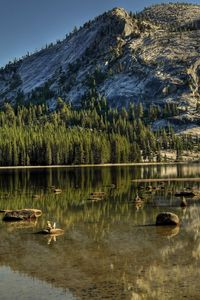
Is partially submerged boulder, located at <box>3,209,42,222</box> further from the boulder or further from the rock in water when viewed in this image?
the rock in water

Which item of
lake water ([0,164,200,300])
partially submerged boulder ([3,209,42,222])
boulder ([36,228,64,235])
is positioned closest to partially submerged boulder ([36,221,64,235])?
boulder ([36,228,64,235])

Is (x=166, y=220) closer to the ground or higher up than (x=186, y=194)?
closer to the ground

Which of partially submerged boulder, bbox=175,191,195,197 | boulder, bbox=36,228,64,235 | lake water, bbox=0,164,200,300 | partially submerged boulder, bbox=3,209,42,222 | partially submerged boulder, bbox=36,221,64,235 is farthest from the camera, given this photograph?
partially submerged boulder, bbox=175,191,195,197

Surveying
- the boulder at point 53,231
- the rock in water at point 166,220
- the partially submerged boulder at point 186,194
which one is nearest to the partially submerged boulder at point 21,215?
the boulder at point 53,231

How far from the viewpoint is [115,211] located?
66125mm

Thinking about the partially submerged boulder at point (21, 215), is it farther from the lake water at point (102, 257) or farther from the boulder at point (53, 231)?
the boulder at point (53, 231)

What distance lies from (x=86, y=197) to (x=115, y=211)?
788 inches

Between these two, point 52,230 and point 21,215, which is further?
point 21,215

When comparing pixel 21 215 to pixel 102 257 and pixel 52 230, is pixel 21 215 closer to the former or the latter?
pixel 52 230

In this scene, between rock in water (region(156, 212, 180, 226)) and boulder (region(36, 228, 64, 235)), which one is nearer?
boulder (region(36, 228, 64, 235))

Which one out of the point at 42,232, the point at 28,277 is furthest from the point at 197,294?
the point at 42,232

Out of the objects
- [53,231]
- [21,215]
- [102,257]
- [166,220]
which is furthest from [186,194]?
[102,257]

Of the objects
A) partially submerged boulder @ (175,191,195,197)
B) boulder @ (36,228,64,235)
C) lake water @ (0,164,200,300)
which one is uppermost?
partially submerged boulder @ (175,191,195,197)

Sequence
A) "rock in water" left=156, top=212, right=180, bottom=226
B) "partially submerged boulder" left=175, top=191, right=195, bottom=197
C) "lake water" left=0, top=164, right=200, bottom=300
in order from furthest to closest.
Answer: "partially submerged boulder" left=175, top=191, right=195, bottom=197 → "rock in water" left=156, top=212, right=180, bottom=226 → "lake water" left=0, top=164, right=200, bottom=300
